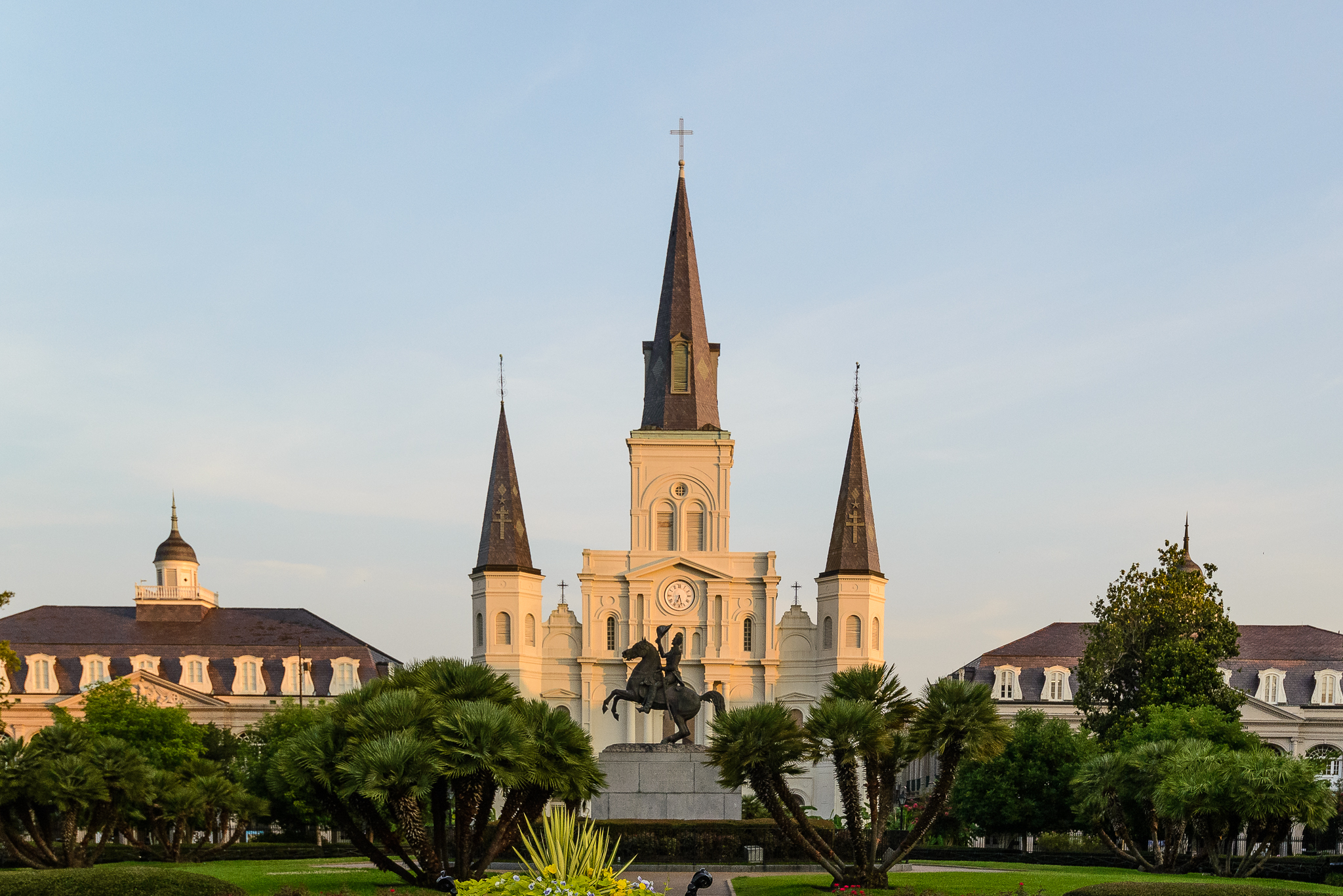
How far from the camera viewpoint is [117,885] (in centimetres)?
2647

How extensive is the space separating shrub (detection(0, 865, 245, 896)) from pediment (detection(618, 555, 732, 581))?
6235cm

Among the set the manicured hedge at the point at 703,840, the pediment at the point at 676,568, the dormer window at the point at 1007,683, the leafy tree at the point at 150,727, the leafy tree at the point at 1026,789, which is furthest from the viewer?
the dormer window at the point at 1007,683

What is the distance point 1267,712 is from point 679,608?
34.9 m

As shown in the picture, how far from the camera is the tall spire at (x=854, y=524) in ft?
292

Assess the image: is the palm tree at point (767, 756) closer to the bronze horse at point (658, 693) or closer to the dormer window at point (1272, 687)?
the bronze horse at point (658, 693)

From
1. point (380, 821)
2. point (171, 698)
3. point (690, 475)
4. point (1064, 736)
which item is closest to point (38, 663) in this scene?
point (171, 698)

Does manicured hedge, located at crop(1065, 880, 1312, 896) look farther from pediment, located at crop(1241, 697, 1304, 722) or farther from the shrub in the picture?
pediment, located at crop(1241, 697, 1304, 722)

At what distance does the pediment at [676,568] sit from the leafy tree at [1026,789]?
104ft

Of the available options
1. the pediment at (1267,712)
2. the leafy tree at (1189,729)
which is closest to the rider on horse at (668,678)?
the leafy tree at (1189,729)

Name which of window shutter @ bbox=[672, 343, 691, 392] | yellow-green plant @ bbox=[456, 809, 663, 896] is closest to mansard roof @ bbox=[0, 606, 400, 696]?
window shutter @ bbox=[672, 343, 691, 392]

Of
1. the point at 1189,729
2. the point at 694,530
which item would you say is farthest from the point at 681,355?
the point at 1189,729

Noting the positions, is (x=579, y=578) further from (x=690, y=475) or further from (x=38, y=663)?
(x=38, y=663)

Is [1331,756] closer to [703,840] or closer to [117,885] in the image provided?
[703,840]

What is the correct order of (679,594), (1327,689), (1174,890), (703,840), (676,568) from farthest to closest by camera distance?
(1327,689) < (676,568) < (679,594) < (703,840) < (1174,890)
